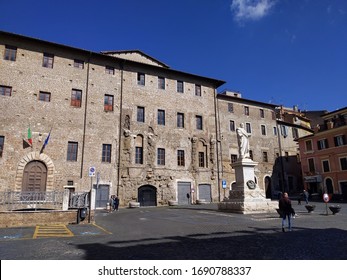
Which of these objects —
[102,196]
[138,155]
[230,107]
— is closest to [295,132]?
[230,107]

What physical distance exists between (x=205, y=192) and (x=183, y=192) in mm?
2726

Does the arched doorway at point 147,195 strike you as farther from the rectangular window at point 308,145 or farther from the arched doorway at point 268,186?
the rectangular window at point 308,145

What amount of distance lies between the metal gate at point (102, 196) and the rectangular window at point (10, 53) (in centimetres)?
1329

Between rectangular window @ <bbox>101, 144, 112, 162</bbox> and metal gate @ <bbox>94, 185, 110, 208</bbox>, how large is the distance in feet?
8.23

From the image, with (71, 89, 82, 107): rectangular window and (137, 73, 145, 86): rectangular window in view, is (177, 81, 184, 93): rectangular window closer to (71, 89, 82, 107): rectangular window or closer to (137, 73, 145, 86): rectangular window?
(137, 73, 145, 86): rectangular window

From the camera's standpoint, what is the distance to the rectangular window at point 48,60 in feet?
77.0

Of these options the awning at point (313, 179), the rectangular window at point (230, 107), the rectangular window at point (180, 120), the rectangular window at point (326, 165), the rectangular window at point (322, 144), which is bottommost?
the awning at point (313, 179)

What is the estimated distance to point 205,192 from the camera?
93.4 ft

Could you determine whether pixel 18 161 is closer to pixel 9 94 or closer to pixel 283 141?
pixel 9 94

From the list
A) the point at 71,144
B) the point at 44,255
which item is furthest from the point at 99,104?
the point at 44,255

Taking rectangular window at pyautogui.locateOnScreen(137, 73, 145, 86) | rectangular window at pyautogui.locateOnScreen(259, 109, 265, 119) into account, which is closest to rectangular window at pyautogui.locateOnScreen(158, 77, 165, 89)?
rectangular window at pyautogui.locateOnScreen(137, 73, 145, 86)

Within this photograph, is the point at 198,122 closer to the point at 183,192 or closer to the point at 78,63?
the point at 183,192

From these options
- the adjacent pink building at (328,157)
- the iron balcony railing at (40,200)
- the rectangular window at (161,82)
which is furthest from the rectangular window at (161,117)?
the adjacent pink building at (328,157)

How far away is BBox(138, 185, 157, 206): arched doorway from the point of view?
83.4 ft
